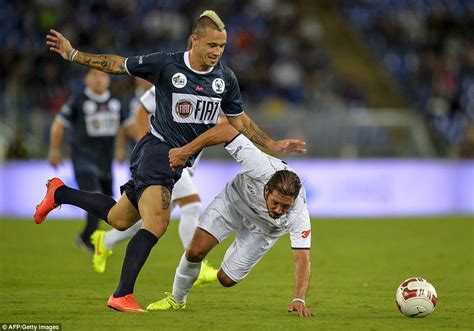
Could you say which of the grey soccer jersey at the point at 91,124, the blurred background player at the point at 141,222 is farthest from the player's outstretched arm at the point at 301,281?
the grey soccer jersey at the point at 91,124

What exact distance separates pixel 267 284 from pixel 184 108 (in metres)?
3.03

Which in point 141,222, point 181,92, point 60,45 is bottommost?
point 141,222

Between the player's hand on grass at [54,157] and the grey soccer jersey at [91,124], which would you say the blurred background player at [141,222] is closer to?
the grey soccer jersey at [91,124]

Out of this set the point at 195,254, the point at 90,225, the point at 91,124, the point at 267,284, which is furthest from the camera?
the point at 91,124

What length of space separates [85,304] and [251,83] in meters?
16.5

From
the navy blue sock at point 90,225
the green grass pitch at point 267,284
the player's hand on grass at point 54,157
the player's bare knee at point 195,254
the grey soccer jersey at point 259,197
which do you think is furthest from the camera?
the player's hand on grass at point 54,157

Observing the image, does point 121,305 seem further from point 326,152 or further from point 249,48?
point 249,48

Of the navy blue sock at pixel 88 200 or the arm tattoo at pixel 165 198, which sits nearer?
the arm tattoo at pixel 165 198

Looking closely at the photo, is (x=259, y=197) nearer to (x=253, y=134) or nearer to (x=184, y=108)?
(x=253, y=134)

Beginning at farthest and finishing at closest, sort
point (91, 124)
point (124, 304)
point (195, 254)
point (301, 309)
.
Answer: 1. point (91, 124)
2. point (195, 254)
3. point (124, 304)
4. point (301, 309)

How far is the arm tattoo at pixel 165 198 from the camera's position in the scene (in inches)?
322

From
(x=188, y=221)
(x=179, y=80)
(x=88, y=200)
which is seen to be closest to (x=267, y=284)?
(x=188, y=221)

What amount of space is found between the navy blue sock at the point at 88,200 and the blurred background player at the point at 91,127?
4159 millimetres

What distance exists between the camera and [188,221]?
1133 cm
